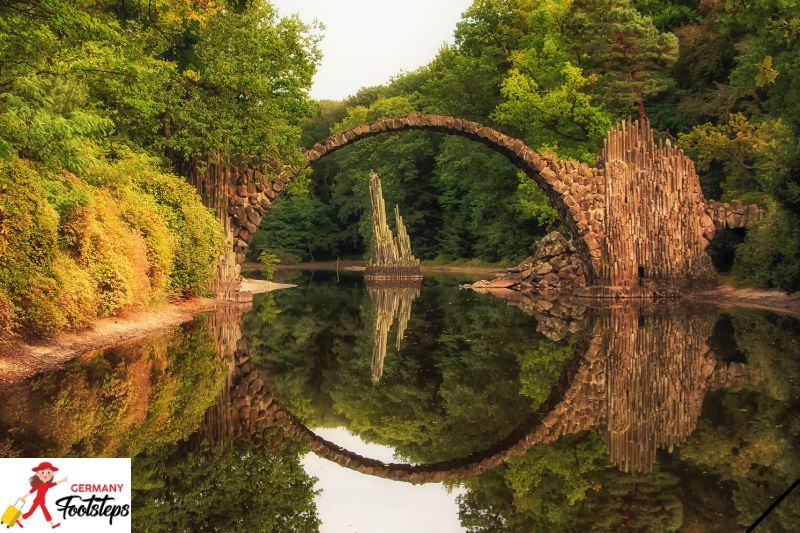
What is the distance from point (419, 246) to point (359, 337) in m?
43.5

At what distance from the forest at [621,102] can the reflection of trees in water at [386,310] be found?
4.86 meters

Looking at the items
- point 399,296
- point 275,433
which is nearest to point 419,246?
point 399,296

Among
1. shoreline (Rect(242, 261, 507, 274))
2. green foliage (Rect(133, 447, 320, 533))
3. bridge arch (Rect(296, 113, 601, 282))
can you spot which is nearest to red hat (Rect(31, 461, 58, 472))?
green foliage (Rect(133, 447, 320, 533))

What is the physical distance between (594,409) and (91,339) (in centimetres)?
780

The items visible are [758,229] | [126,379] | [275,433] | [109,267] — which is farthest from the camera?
[758,229]

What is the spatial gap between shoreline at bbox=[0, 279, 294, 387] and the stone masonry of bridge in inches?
78.3

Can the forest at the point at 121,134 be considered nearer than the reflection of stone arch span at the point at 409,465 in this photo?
No

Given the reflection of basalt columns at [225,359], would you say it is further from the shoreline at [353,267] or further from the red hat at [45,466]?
the shoreline at [353,267]

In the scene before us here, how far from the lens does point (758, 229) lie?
971 inches

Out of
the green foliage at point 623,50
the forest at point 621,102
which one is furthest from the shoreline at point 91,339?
the green foliage at point 623,50

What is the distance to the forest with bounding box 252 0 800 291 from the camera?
2252 centimetres

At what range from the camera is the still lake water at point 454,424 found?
560cm

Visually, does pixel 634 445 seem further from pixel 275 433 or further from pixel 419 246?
pixel 419 246

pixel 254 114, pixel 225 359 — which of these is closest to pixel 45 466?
pixel 225 359
